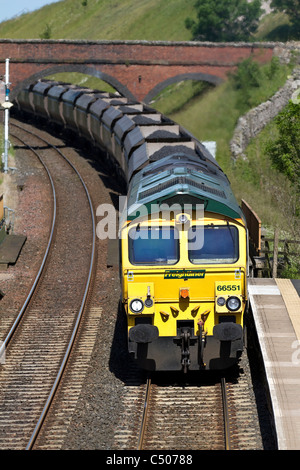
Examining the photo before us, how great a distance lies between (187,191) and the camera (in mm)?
12695

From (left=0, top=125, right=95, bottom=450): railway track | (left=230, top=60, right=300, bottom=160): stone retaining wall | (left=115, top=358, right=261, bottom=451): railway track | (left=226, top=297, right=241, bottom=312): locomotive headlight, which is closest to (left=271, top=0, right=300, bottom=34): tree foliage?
(left=230, top=60, right=300, bottom=160): stone retaining wall

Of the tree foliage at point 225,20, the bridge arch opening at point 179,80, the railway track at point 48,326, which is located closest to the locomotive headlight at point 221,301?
the railway track at point 48,326

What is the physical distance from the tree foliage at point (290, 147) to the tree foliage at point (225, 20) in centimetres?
4480

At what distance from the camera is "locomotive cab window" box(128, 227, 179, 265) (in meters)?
12.6

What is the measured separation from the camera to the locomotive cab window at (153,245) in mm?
12609

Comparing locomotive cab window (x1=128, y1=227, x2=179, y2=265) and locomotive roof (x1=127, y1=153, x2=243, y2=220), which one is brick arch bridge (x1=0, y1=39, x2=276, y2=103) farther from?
locomotive cab window (x1=128, y1=227, x2=179, y2=265)

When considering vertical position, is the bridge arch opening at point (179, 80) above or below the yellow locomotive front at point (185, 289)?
above

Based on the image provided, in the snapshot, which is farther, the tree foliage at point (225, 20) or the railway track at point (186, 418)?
the tree foliage at point (225, 20)

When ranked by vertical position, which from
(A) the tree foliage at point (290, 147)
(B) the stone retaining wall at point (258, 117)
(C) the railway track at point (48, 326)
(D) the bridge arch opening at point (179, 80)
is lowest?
(C) the railway track at point (48, 326)

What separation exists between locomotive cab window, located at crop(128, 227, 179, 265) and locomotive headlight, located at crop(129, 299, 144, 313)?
72 cm

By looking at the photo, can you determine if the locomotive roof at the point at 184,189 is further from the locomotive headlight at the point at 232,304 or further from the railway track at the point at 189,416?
the railway track at the point at 189,416

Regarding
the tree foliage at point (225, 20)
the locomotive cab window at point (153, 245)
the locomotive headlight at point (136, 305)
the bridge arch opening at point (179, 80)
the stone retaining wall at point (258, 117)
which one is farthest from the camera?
the tree foliage at point (225, 20)

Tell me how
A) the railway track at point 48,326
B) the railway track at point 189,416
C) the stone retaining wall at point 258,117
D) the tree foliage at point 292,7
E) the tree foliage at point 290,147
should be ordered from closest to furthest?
the railway track at point 189,416
the railway track at point 48,326
the tree foliage at point 290,147
the stone retaining wall at point 258,117
the tree foliage at point 292,7
